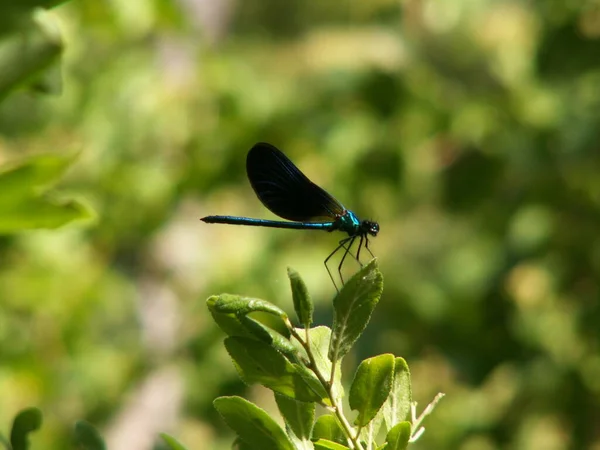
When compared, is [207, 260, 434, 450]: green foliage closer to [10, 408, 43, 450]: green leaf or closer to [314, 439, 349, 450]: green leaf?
[314, 439, 349, 450]: green leaf

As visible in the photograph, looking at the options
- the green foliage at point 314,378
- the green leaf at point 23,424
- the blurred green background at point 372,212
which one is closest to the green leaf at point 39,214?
the green leaf at point 23,424

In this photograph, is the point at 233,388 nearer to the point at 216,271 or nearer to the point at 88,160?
→ the point at 216,271

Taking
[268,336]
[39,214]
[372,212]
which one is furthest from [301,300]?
[372,212]

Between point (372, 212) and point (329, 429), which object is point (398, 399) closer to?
point (329, 429)

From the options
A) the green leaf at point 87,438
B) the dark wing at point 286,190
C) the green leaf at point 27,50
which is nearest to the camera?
the green leaf at point 87,438

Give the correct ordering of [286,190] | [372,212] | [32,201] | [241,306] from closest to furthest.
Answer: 1. [241,306]
2. [32,201]
3. [286,190]
4. [372,212]

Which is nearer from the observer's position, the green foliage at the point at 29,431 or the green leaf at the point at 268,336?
the green leaf at the point at 268,336

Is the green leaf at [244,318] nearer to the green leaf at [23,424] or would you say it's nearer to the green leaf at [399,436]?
the green leaf at [399,436]
